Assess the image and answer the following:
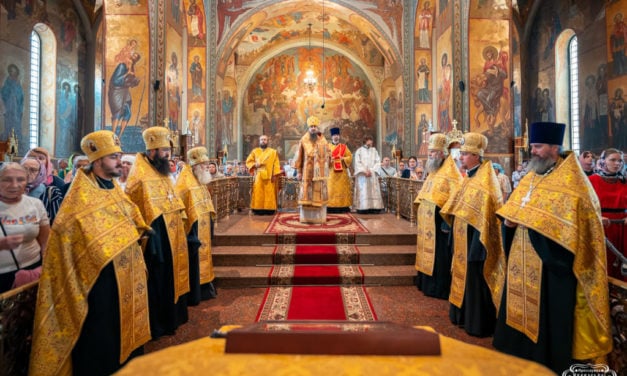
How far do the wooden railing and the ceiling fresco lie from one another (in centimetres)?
1109

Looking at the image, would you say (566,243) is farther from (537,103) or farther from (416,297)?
(537,103)

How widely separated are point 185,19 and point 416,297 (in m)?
14.6

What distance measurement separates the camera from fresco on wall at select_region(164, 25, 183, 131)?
11297 mm

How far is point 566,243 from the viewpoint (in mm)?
2754

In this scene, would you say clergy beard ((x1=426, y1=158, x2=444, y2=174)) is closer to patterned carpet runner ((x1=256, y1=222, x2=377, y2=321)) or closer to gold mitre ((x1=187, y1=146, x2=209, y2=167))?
patterned carpet runner ((x1=256, y1=222, x2=377, y2=321))

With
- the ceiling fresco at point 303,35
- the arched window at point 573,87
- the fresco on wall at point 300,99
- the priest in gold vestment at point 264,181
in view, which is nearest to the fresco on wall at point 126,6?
the priest in gold vestment at point 264,181

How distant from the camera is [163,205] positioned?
3.87 metres

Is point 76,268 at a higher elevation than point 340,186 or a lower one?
lower

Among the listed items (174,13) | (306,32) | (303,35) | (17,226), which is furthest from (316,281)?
(303,35)

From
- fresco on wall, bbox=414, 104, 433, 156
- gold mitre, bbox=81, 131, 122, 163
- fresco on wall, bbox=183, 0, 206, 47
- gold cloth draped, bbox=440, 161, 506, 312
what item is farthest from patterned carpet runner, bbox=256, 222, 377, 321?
fresco on wall, bbox=183, 0, 206, 47

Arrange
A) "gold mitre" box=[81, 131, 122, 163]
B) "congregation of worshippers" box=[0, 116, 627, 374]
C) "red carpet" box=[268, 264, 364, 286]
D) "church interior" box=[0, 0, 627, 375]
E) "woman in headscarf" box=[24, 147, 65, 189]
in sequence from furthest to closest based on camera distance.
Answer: "church interior" box=[0, 0, 627, 375] < "red carpet" box=[268, 264, 364, 286] < "woman in headscarf" box=[24, 147, 65, 189] < "gold mitre" box=[81, 131, 122, 163] < "congregation of worshippers" box=[0, 116, 627, 374]

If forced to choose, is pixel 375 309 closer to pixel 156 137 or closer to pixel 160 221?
pixel 160 221

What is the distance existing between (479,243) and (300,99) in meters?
21.6

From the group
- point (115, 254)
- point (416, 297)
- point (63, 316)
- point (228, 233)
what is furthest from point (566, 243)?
point (228, 233)
